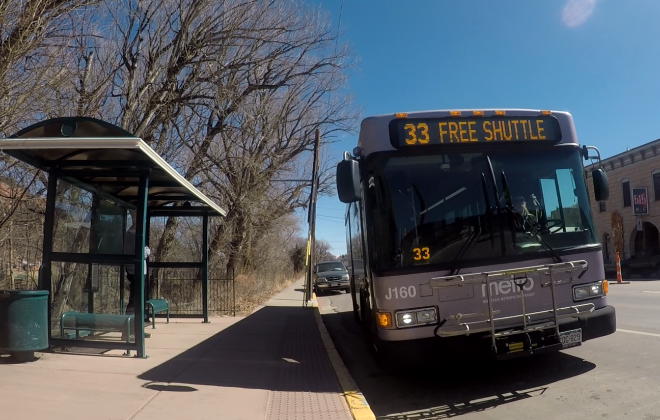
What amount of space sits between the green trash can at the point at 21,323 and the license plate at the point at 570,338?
6.23 metres

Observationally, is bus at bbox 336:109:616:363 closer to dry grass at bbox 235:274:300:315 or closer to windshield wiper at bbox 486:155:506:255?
windshield wiper at bbox 486:155:506:255

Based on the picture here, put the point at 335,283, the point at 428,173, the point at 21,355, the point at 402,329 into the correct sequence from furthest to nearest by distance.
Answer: the point at 335,283 < the point at 21,355 < the point at 428,173 < the point at 402,329

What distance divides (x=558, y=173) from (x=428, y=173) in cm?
162

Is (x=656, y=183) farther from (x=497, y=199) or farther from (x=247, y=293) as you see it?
(x=497, y=199)

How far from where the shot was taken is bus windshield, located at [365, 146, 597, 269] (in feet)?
19.7

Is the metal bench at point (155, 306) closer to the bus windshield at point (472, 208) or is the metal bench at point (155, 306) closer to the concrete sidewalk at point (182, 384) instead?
the concrete sidewalk at point (182, 384)

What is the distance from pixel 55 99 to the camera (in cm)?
1029

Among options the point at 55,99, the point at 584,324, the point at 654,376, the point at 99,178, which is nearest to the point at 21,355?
the point at 99,178

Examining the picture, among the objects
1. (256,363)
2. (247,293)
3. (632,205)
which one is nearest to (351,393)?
(256,363)

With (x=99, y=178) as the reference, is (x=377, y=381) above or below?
below

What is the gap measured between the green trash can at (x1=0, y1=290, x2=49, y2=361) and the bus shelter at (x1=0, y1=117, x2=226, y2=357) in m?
0.85

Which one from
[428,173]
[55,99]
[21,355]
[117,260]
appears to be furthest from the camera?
[55,99]

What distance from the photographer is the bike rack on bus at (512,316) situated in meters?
5.75

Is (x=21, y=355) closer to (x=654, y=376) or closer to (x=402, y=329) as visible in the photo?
(x=402, y=329)
